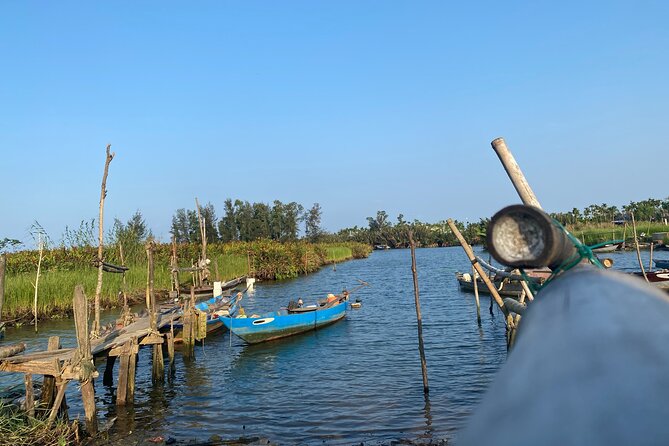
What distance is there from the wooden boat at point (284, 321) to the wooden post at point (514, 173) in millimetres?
15820

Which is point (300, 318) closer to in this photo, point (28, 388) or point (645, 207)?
point (28, 388)

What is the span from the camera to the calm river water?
10648 mm

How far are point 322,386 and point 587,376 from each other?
13.5 meters

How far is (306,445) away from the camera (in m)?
9.76

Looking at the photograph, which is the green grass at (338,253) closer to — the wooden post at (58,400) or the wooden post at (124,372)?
the wooden post at (124,372)

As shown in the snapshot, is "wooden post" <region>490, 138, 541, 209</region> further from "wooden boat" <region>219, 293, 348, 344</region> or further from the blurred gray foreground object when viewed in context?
"wooden boat" <region>219, 293, 348, 344</region>

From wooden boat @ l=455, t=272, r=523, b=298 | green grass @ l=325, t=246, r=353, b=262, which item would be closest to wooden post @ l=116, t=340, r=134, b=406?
wooden boat @ l=455, t=272, r=523, b=298

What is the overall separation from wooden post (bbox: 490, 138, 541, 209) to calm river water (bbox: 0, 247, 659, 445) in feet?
25.0

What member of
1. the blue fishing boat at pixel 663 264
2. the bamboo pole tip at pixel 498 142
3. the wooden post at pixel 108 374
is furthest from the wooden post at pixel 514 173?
the blue fishing boat at pixel 663 264

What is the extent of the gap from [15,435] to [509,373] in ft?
29.2

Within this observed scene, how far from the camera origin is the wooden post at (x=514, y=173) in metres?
3.16

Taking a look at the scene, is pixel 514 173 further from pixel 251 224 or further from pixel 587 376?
pixel 251 224

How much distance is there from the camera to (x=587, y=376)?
3.50ft

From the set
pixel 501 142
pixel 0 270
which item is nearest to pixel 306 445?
pixel 0 270
